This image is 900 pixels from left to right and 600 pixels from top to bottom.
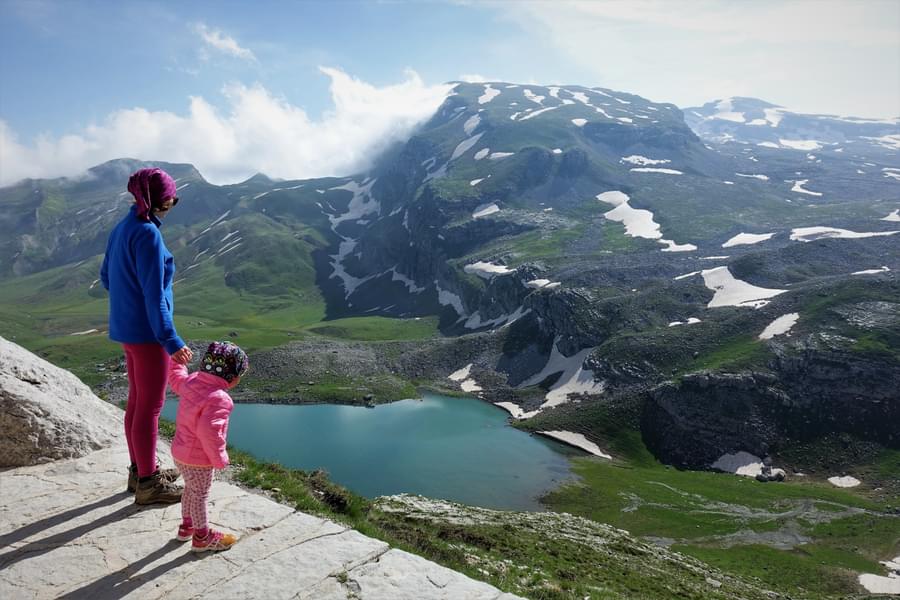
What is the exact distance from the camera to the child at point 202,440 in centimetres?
767

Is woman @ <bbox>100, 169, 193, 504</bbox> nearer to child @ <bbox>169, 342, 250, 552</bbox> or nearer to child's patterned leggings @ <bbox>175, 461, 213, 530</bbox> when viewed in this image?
child @ <bbox>169, 342, 250, 552</bbox>

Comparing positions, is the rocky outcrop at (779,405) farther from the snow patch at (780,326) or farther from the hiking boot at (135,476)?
the hiking boot at (135,476)

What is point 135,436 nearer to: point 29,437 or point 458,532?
point 29,437

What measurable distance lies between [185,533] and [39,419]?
518 cm

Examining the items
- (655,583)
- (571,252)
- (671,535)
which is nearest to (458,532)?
(655,583)

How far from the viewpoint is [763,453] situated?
7375cm

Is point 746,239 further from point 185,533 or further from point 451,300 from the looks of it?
point 185,533

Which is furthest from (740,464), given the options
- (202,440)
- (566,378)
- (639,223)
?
(639,223)

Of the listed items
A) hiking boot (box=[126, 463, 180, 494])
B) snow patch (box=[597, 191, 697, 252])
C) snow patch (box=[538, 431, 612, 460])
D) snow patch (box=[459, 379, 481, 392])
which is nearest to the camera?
hiking boot (box=[126, 463, 180, 494])

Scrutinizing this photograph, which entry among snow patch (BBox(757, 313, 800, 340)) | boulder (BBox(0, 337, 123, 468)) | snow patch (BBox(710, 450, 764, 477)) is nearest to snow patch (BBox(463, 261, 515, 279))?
snow patch (BBox(757, 313, 800, 340))

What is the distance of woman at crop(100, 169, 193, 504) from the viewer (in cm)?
823

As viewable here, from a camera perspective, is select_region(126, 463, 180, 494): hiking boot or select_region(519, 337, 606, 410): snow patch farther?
select_region(519, 337, 606, 410): snow patch

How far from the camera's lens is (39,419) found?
34.4 feet

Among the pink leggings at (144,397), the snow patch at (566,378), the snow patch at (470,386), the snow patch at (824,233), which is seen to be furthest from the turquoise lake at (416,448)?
the snow patch at (824,233)
